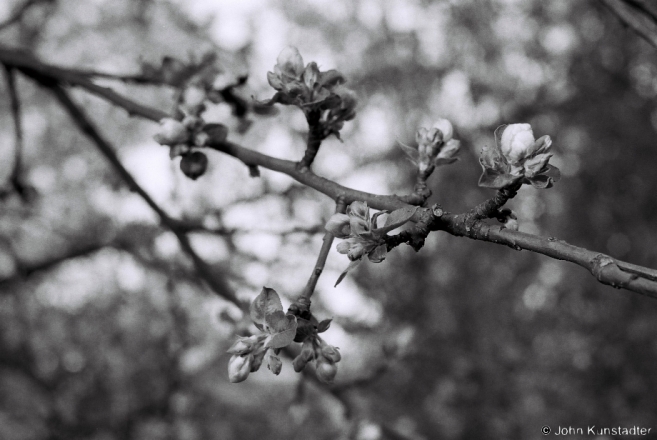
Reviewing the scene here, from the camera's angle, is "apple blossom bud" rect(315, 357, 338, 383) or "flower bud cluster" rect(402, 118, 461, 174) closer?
"apple blossom bud" rect(315, 357, 338, 383)

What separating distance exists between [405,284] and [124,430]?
3553 mm

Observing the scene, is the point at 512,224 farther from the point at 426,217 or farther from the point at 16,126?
the point at 16,126

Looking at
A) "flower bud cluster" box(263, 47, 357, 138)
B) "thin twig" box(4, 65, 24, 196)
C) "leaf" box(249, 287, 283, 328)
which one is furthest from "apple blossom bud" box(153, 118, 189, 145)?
"thin twig" box(4, 65, 24, 196)

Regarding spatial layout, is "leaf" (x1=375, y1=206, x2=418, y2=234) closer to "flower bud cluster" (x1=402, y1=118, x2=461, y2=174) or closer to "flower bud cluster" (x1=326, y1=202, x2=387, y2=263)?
"flower bud cluster" (x1=326, y1=202, x2=387, y2=263)

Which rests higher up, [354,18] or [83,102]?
[354,18]

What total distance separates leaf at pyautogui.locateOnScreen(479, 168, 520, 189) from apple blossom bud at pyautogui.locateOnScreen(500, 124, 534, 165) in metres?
0.03

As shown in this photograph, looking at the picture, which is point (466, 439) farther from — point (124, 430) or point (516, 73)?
point (516, 73)

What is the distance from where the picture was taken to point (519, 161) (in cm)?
93

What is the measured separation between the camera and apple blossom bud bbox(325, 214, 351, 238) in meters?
1.04

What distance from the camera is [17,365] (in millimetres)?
4434

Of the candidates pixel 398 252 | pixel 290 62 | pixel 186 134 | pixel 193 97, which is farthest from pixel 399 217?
pixel 398 252

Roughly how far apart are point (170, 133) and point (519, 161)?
0.85 meters

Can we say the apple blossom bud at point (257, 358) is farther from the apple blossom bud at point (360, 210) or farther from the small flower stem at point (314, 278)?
the apple blossom bud at point (360, 210)

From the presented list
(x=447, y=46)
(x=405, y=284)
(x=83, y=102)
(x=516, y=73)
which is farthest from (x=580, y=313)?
(x=83, y=102)
